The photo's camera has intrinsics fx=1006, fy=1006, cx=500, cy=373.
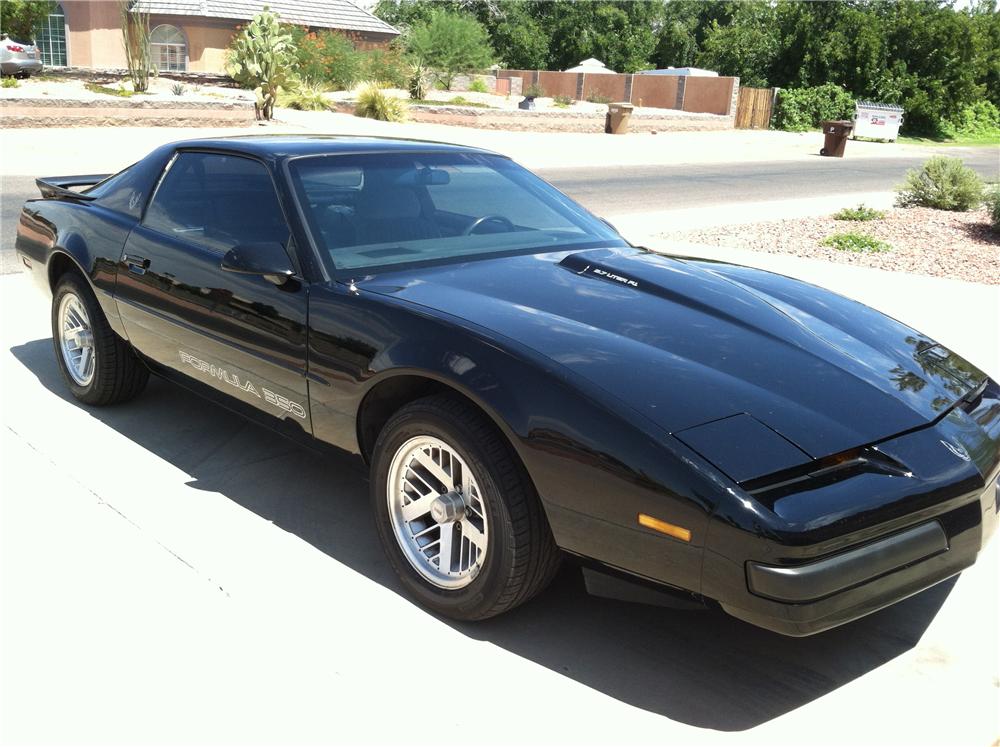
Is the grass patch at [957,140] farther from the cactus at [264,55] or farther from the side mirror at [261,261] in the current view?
the side mirror at [261,261]

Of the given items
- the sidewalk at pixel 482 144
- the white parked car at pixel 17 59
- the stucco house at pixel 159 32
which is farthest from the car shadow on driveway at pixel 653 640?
the stucco house at pixel 159 32

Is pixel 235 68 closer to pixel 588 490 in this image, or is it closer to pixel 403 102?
pixel 403 102

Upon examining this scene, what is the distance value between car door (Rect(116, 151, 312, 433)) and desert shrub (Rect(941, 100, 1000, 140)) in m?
46.2

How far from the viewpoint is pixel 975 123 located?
153ft

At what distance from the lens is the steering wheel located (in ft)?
14.1

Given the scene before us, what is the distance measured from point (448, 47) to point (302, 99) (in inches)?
642

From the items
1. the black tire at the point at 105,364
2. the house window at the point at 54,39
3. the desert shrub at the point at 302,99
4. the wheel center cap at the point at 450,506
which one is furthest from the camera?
the house window at the point at 54,39

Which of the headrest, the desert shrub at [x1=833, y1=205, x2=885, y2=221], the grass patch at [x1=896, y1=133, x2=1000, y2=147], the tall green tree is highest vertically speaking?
the tall green tree

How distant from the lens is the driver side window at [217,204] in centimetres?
410

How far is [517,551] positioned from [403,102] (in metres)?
25.7

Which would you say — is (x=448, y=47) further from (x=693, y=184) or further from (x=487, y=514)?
(x=487, y=514)

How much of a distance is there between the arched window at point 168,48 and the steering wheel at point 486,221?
36.9 m

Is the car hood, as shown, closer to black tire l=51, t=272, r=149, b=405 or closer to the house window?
black tire l=51, t=272, r=149, b=405

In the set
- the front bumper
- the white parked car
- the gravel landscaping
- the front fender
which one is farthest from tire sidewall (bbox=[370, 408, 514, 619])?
the white parked car
